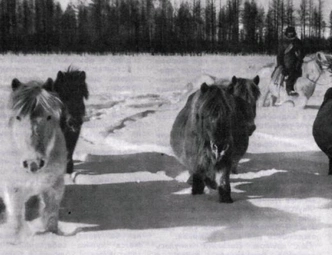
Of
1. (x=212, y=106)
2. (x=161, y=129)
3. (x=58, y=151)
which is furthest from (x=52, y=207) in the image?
(x=161, y=129)

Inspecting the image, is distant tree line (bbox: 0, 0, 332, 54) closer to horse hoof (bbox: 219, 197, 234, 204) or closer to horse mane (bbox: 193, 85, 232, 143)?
horse mane (bbox: 193, 85, 232, 143)

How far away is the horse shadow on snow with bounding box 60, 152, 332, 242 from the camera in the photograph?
2664 mm

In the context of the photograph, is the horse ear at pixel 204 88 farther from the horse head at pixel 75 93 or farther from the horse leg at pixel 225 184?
the horse head at pixel 75 93

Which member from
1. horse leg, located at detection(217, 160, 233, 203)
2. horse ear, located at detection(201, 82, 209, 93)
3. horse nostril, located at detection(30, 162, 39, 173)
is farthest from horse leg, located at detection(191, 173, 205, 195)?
horse nostril, located at detection(30, 162, 39, 173)

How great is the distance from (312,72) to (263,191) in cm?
213

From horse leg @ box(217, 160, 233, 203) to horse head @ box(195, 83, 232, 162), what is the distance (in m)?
0.10

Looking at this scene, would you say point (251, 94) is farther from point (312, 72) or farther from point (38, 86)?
point (312, 72)

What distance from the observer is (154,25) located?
3699 mm

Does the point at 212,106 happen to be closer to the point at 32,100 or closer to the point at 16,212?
the point at 32,100

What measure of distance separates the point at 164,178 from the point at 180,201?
45cm

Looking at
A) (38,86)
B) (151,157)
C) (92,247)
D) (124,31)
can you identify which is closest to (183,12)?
(124,31)

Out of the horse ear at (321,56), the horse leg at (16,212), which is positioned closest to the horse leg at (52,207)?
the horse leg at (16,212)

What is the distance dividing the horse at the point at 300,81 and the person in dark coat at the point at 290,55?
89 mm

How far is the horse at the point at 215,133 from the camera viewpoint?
9.09ft
